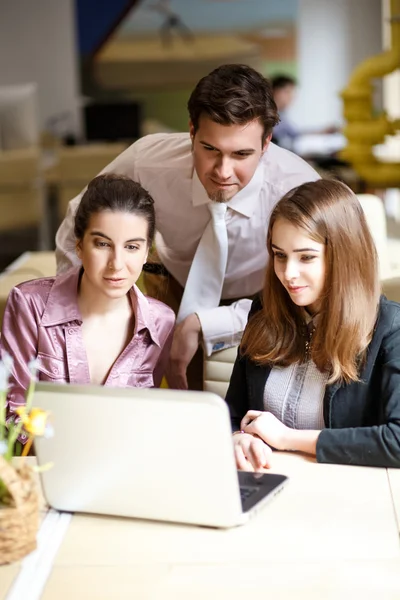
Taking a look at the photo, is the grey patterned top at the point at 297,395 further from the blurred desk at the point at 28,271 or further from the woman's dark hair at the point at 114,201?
the blurred desk at the point at 28,271

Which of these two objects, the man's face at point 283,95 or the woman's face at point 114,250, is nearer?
the woman's face at point 114,250

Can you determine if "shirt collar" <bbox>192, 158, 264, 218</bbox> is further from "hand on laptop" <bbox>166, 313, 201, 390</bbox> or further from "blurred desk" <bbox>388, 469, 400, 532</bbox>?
"blurred desk" <bbox>388, 469, 400, 532</bbox>

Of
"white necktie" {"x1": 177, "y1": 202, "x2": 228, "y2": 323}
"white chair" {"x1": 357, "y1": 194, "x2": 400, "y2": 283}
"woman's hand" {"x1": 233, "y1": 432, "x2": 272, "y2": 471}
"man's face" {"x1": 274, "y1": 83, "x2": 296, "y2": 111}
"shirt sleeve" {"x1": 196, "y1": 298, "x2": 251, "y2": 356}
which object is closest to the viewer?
"woman's hand" {"x1": 233, "y1": 432, "x2": 272, "y2": 471}

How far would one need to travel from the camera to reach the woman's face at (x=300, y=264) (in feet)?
5.53

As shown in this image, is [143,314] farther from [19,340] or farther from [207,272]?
[207,272]

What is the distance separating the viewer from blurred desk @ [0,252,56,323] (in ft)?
9.65

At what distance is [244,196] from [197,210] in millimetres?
130

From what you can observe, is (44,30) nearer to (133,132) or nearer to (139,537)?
(133,132)

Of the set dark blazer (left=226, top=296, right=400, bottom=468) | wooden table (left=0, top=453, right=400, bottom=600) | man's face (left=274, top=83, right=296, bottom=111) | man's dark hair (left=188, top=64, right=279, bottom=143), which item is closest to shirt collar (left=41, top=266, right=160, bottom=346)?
dark blazer (left=226, top=296, right=400, bottom=468)

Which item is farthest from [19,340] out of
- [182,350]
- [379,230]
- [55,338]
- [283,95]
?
[283,95]

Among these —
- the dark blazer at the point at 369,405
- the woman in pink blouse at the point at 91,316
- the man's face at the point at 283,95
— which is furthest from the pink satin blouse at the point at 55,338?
the man's face at the point at 283,95

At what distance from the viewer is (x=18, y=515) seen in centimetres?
123

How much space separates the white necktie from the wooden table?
3.40 feet

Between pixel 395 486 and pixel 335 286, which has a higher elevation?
pixel 335 286
